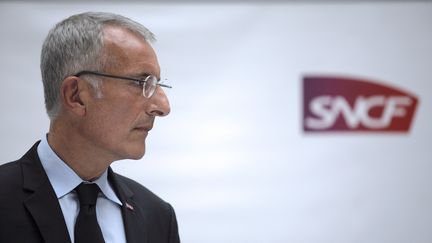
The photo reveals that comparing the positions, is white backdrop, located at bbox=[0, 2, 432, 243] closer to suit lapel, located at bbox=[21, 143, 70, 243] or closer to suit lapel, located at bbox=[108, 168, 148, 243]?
suit lapel, located at bbox=[108, 168, 148, 243]

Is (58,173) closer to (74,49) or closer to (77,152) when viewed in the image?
(77,152)

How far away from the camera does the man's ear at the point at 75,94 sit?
4.34 feet

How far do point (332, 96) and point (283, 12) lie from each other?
19.0 inches

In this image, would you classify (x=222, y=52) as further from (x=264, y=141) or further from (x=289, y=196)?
(x=289, y=196)

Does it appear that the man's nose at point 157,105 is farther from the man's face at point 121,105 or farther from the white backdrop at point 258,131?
the white backdrop at point 258,131

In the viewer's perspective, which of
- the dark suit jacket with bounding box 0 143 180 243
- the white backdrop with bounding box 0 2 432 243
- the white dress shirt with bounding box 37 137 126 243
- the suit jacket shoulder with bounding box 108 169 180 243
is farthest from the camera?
the white backdrop with bounding box 0 2 432 243

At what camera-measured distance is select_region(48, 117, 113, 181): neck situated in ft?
4.40

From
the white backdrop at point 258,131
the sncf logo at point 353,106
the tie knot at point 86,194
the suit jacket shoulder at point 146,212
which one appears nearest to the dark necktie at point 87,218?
the tie knot at point 86,194

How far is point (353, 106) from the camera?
2.72 meters

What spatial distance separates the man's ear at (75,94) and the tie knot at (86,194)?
177mm

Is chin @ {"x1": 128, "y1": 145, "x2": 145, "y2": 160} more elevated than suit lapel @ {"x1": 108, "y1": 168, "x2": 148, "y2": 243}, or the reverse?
chin @ {"x1": 128, "y1": 145, "x2": 145, "y2": 160}

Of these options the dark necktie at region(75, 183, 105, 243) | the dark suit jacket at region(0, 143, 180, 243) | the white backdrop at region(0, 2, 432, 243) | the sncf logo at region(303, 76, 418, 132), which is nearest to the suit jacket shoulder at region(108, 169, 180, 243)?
the dark suit jacket at region(0, 143, 180, 243)

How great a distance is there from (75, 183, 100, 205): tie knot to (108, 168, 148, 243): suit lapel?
0.11 metres

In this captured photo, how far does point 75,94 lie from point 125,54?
0.16 metres
